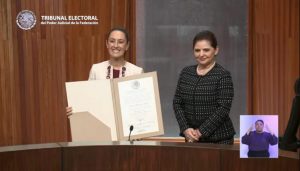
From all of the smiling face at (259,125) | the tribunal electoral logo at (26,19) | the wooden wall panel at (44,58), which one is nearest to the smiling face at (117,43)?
the smiling face at (259,125)

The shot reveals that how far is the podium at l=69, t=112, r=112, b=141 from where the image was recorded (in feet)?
8.09

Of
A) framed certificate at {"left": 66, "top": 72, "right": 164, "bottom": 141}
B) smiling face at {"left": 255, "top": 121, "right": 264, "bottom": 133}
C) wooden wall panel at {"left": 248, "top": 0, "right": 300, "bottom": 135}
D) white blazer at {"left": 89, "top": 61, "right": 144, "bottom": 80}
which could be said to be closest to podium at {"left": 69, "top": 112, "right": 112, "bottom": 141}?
framed certificate at {"left": 66, "top": 72, "right": 164, "bottom": 141}

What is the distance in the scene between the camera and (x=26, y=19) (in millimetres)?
4738

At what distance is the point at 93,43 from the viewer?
15.7ft

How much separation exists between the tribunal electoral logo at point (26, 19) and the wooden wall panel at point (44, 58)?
1.5 inches

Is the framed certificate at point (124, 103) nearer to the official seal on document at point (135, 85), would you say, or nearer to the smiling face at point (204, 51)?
the official seal on document at point (135, 85)

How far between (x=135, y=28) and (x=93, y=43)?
0.43 m

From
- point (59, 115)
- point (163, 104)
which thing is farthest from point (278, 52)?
point (59, 115)

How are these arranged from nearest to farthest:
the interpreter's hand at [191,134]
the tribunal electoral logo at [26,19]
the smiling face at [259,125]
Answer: the smiling face at [259,125]
the interpreter's hand at [191,134]
the tribunal electoral logo at [26,19]

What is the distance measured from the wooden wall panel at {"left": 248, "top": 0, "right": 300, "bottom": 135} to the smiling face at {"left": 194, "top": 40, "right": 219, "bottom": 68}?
222cm

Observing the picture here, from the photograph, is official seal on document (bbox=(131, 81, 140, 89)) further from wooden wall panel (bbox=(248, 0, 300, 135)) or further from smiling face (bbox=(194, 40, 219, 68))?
wooden wall panel (bbox=(248, 0, 300, 135))

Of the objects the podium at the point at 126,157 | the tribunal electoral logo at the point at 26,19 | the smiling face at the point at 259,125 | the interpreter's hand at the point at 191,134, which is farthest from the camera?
the tribunal electoral logo at the point at 26,19

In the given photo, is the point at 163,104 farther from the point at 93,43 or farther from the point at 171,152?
the point at 171,152

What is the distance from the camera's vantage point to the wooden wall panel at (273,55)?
15.6 ft
